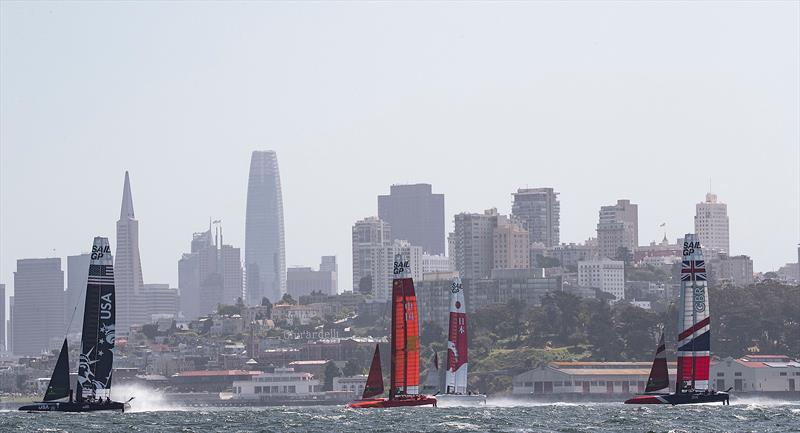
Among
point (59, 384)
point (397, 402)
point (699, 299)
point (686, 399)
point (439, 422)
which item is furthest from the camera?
point (699, 299)

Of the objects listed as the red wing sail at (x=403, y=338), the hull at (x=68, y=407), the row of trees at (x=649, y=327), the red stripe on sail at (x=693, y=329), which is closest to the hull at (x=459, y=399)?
the red wing sail at (x=403, y=338)

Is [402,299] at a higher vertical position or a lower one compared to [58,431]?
higher

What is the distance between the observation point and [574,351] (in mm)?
188000

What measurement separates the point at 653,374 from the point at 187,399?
389 ft

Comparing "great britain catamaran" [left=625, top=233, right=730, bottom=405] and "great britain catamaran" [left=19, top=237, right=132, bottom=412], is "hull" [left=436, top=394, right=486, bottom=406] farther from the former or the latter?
"great britain catamaran" [left=19, top=237, right=132, bottom=412]

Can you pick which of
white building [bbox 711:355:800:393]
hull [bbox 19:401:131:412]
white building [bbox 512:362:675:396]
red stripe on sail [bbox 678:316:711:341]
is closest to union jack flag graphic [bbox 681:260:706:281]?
red stripe on sail [bbox 678:316:711:341]

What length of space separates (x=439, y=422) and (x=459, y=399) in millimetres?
25342

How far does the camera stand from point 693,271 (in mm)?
85000

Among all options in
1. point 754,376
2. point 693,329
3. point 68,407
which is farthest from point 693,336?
point 754,376

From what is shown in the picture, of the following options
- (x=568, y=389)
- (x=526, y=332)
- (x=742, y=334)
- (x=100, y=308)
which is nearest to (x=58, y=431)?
(x=100, y=308)

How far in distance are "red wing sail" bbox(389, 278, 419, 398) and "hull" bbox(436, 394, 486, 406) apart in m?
17.3

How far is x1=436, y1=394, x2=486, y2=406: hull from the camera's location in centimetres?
10350

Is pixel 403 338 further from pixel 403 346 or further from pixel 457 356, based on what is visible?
pixel 457 356

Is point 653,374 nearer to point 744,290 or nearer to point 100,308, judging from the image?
point 100,308
